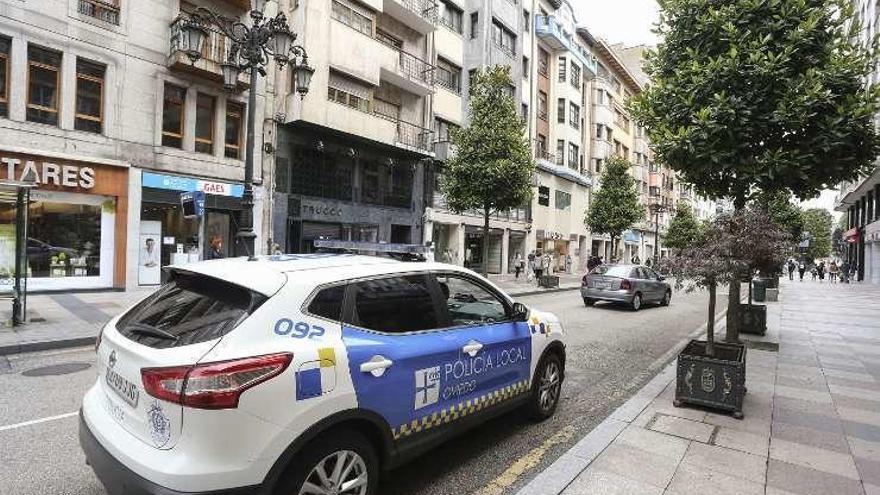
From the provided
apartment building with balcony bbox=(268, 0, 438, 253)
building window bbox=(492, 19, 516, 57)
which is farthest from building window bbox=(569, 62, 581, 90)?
apartment building with balcony bbox=(268, 0, 438, 253)

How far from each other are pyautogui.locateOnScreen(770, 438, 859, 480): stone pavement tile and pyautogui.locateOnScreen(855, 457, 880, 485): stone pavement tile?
0.04 metres

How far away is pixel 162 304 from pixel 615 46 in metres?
71.0

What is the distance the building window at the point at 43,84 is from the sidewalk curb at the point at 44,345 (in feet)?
28.1

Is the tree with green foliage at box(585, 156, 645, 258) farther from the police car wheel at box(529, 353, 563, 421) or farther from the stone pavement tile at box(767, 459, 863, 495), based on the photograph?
the stone pavement tile at box(767, 459, 863, 495)

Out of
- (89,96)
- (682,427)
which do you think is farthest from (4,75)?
(682,427)

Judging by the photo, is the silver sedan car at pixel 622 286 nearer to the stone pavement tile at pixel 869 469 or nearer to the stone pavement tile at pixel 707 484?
the stone pavement tile at pixel 869 469

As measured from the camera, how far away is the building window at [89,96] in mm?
14547

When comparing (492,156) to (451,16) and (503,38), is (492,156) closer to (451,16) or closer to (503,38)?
(451,16)

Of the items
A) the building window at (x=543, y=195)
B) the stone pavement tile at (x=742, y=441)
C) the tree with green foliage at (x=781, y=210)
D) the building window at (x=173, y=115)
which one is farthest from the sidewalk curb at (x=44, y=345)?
the building window at (x=543, y=195)

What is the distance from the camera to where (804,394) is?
21.1 feet

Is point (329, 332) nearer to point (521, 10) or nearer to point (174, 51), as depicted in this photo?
point (174, 51)

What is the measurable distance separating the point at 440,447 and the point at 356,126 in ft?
58.4

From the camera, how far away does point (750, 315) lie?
10.8 m

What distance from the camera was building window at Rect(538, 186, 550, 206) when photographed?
36.2 m
